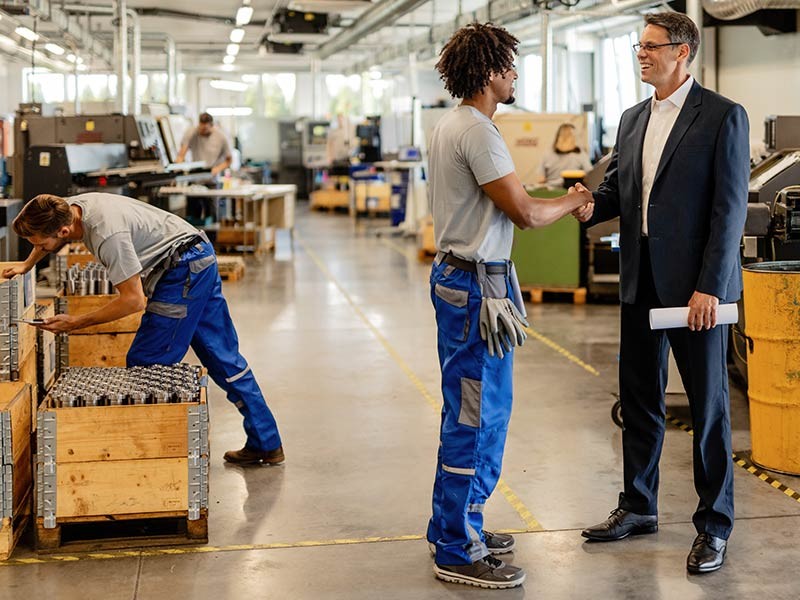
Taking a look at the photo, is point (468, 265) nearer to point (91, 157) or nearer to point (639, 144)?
point (639, 144)

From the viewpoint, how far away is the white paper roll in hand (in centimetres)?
333

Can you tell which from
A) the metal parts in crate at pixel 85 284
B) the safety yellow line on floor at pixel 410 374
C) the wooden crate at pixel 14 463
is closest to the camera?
the wooden crate at pixel 14 463

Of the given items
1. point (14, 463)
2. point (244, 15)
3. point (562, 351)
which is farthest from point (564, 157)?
point (244, 15)

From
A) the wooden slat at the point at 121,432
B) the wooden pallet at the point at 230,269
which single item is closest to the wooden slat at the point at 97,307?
the wooden slat at the point at 121,432

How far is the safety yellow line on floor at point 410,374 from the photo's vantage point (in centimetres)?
404

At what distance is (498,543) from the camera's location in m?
3.65

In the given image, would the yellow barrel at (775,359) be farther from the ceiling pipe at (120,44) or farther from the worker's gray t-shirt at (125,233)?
the ceiling pipe at (120,44)

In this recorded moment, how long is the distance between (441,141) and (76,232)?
148cm

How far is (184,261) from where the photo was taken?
4.20 meters

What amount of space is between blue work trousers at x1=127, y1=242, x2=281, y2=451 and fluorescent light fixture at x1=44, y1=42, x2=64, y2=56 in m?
19.0

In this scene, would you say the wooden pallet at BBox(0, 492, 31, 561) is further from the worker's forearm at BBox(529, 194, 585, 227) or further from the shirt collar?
the shirt collar

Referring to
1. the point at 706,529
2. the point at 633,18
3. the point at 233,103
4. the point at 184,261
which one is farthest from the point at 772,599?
the point at 233,103

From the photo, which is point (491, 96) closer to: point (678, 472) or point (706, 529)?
point (706, 529)

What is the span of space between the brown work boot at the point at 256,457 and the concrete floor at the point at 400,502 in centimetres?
8
